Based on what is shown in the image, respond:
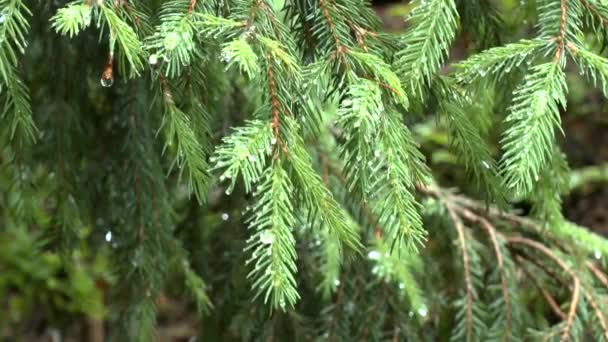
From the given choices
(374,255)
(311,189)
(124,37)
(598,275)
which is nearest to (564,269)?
(598,275)

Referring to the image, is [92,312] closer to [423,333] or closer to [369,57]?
[423,333]

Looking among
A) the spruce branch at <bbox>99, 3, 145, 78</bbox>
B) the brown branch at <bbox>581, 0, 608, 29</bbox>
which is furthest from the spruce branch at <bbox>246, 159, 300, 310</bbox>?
the brown branch at <bbox>581, 0, 608, 29</bbox>

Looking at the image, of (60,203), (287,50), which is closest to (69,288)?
(60,203)

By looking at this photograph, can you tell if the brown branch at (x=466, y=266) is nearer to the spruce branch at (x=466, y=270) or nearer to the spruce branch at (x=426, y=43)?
the spruce branch at (x=466, y=270)

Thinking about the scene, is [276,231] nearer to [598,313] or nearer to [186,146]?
[186,146]

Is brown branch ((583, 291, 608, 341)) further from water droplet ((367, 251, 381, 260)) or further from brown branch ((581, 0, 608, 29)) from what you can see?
brown branch ((581, 0, 608, 29))

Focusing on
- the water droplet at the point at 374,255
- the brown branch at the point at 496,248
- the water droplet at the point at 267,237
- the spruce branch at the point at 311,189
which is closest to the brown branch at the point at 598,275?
the brown branch at the point at 496,248

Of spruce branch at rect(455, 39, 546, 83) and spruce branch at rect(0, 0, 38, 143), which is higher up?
spruce branch at rect(455, 39, 546, 83)
